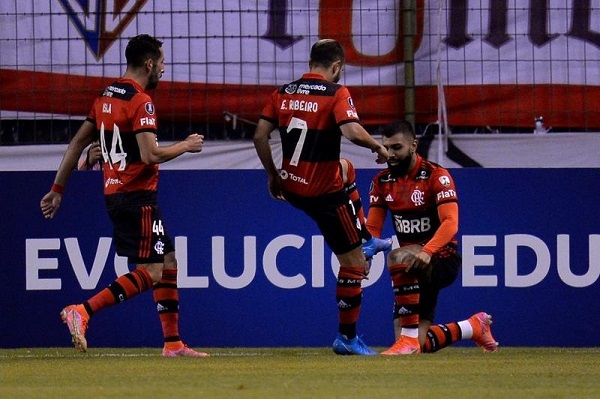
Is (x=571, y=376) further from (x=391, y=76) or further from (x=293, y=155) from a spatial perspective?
(x=391, y=76)

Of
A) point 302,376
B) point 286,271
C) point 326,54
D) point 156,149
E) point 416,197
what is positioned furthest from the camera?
point 286,271

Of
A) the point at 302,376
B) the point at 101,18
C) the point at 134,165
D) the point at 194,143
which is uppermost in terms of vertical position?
the point at 101,18

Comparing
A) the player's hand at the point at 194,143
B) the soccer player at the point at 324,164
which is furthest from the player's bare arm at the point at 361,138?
the player's hand at the point at 194,143

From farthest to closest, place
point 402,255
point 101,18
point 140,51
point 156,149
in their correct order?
1. point 101,18
2. point 402,255
3. point 140,51
4. point 156,149

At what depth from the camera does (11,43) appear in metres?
11.8

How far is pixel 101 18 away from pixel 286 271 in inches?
131

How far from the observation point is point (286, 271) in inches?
380

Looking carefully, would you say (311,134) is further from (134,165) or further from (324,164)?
(134,165)

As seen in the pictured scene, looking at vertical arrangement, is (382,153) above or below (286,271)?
above

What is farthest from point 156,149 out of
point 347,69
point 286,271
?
point 347,69

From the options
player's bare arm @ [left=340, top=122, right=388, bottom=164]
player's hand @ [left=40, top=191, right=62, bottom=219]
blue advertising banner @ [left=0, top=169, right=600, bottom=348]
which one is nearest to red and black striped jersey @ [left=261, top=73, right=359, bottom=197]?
player's bare arm @ [left=340, top=122, right=388, bottom=164]

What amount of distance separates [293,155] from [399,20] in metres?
4.04

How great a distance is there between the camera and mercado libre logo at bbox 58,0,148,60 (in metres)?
11.8

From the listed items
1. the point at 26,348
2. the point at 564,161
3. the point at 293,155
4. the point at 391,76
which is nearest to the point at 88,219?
the point at 26,348
